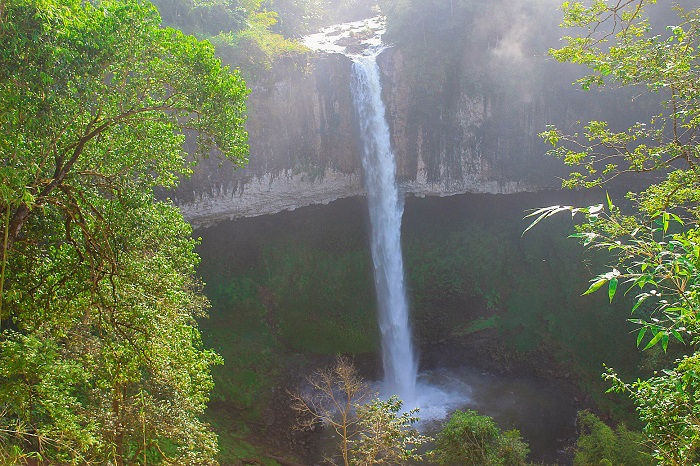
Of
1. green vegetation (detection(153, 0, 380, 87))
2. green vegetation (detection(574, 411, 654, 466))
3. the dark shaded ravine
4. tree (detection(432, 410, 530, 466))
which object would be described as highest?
green vegetation (detection(153, 0, 380, 87))

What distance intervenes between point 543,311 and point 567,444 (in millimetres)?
5479

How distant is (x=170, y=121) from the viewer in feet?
20.1

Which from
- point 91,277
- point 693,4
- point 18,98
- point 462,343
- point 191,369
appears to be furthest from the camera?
point 462,343

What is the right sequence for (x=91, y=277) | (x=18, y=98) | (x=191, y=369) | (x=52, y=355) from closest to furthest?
1. (x=18, y=98)
2. (x=52, y=355)
3. (x=91, y=277)
4. (x=191, y=369)

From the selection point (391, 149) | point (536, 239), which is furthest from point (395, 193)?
point (536, 239)

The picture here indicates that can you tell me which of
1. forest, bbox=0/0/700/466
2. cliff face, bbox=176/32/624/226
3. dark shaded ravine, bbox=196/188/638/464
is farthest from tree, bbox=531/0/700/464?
cliff face, bbox=176/32/624/226

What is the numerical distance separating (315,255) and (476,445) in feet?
34.4

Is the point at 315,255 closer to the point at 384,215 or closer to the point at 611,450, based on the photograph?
the point at 384,215

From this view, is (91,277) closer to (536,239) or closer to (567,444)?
(567,444)

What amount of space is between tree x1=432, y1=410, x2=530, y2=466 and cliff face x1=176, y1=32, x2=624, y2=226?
10.6m

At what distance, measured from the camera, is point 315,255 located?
20.4 meters

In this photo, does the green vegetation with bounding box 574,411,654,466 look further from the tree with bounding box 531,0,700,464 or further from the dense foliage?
the dense foliage

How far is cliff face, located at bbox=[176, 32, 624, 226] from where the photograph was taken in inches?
734

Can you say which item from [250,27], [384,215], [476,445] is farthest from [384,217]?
[476,445]
